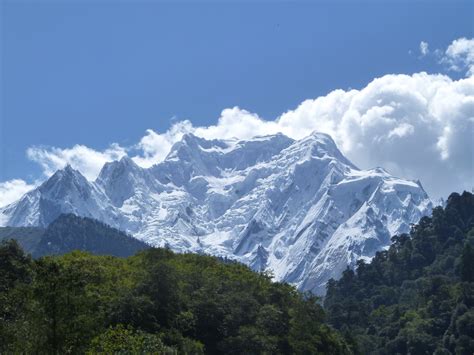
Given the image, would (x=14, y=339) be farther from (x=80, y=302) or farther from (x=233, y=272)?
(x=233, y=272)

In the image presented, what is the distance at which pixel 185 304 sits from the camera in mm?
102812

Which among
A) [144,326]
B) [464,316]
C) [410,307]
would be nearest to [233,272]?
[144,326]

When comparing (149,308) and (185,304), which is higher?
(185,304)

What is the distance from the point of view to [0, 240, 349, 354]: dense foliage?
292 ft

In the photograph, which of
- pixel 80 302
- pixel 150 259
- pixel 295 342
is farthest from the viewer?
pixel 150 259

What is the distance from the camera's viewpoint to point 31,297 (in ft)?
193

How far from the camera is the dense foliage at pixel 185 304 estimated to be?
88.9 m

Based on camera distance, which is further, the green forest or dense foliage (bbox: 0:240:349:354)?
dense foliage (bbox: 0:240:349:354)

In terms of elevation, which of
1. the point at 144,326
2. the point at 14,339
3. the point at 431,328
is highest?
the point at 431,328

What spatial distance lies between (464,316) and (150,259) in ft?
242

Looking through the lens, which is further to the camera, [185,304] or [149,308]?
[185,304]

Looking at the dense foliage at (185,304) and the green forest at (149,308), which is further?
the dense foliage at (185,304)

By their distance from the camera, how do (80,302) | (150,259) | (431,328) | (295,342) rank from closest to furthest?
(80,302), (295,342), (150,259), (431,328)

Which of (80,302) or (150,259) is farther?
(150,259)
